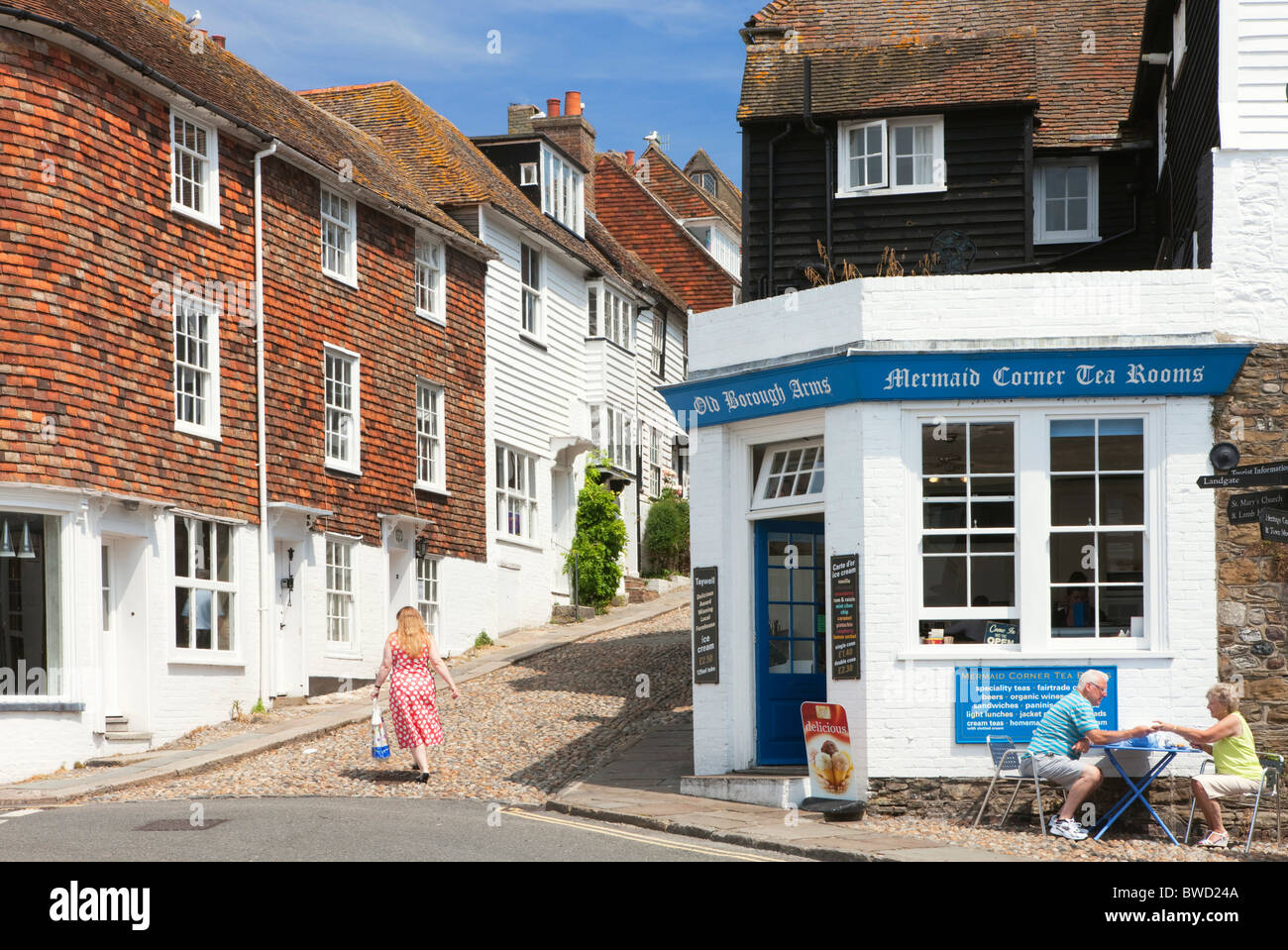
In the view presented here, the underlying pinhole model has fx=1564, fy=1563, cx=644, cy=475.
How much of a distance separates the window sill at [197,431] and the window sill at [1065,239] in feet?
38.1

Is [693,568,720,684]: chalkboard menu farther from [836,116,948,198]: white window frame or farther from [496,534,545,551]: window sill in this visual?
[496,534,545,551]: window sill

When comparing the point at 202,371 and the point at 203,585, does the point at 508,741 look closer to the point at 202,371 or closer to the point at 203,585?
the point at 203,585

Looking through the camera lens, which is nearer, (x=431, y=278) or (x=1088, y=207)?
(x=1088, y=207)

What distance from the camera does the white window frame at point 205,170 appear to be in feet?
63.3

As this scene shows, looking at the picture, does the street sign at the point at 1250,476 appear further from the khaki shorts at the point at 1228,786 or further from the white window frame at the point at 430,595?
the white window frame at the point at 430,595

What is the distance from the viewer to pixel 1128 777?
12.2 metres

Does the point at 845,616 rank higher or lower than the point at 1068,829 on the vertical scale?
higher

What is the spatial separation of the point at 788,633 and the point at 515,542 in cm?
1425

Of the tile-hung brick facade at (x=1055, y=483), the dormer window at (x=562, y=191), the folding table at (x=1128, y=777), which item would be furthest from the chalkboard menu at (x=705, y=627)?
the dormer window at (x=562, y=191)

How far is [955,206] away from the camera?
2111 centimetres

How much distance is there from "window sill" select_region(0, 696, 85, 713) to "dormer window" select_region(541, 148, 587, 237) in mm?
17570

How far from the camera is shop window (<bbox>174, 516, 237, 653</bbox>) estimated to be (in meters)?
18.5

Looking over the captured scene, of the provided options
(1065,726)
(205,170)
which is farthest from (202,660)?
(1065,726)

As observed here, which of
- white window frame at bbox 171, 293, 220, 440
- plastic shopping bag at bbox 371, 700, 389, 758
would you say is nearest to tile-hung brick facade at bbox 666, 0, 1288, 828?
plastic shopping bag at bbox 371, 700, 389, 758
